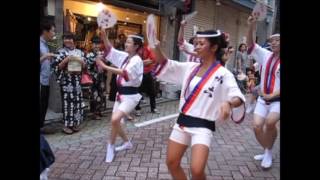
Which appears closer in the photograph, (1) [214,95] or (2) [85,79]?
(1) [214,95]

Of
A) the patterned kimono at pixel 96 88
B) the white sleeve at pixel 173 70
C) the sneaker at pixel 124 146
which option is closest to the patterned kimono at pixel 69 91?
the patterned kimono at pixel 96 88

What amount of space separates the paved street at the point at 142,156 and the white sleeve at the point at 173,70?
0.67 m

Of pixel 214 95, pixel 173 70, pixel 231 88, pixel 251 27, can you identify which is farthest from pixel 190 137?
pixel 251 27

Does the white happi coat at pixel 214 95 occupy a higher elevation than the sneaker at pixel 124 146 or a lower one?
higher

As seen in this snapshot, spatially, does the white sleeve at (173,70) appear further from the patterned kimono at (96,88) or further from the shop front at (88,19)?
the shop front at (88,19)

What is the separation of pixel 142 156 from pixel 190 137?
6.45 ft

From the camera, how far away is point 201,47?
11.3 ft

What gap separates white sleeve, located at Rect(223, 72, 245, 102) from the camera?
10.6 feet

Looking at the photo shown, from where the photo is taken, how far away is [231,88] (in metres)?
3.27

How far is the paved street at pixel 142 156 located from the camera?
179 inches

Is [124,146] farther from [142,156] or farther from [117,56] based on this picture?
[117,56]

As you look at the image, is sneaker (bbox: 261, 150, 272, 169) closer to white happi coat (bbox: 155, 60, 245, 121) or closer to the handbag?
white happi coat (bbox: 155, 60, 245, 121)
